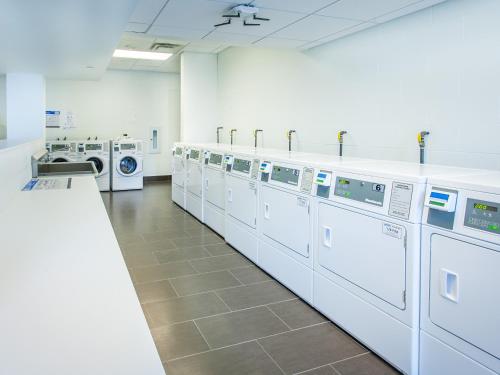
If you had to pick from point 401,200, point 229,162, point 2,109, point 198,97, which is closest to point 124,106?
point 2,109

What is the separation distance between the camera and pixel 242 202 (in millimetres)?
4098

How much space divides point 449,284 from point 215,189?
343 centimetres

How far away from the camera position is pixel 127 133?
9320 millimetres

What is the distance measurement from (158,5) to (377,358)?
3.05 metres

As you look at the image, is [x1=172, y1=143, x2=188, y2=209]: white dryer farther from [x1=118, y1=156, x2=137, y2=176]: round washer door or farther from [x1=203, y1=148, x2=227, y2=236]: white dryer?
[x1=118, y1=156, x2=137, y2=176]: round washer door

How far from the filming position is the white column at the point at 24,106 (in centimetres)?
602

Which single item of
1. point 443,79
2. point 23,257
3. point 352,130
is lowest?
point 23,257

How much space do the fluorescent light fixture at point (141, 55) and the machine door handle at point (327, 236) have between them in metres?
5.77

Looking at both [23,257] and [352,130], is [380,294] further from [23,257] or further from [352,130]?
[352,130]

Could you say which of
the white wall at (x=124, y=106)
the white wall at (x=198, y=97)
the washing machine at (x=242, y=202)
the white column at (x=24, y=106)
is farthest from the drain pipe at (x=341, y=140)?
the white wall at (x=124, y=106)

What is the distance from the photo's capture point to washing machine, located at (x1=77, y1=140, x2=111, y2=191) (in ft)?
26.5

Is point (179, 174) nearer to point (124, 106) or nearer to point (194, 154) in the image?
point (194, 154)

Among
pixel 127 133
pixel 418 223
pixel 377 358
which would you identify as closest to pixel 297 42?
pixel 418 223

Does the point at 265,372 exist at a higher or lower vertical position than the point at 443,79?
lower
